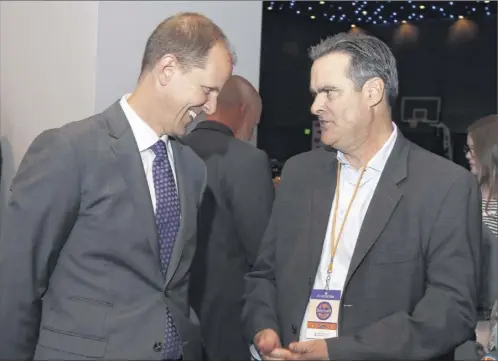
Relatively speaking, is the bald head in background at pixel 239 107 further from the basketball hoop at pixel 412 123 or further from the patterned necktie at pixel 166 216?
the basketball hoop at pixel 412 123

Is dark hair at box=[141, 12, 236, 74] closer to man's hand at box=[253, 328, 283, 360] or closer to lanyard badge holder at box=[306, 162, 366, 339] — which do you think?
lanyard badge holder at box=[306, 162, 366, 339]

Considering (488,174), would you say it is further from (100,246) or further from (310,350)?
(100,246)

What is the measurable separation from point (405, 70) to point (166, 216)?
11.1 metres

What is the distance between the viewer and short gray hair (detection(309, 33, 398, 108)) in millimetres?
2096

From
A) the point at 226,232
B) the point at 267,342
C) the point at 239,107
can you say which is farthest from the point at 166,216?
the point at 239,107

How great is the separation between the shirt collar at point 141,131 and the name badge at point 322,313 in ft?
2.03

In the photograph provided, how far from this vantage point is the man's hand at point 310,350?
186 centimetres

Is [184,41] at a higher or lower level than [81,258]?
higher

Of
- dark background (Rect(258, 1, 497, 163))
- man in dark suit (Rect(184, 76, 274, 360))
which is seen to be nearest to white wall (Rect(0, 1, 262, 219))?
man in dark suit (Rect(184, 76, 274, 360))

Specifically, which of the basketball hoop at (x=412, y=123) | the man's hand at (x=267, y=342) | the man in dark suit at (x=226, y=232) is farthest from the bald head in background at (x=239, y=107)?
the basketball hoop at (x=412, y=123)

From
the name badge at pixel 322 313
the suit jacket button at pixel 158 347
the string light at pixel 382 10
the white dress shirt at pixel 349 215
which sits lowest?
the suit jacket button at pixel 158 347

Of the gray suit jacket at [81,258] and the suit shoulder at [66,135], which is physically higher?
the suit shoulder at [66,135]

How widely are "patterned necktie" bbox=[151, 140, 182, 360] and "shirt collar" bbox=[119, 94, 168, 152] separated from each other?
22 millimetres

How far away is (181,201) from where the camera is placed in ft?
6.47
